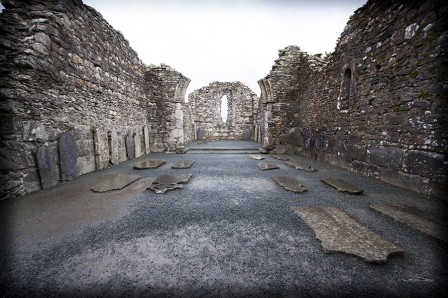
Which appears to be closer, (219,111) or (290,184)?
(290,184)

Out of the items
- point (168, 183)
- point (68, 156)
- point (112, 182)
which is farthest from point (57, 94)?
point (168, 183)

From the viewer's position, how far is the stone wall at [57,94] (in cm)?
332

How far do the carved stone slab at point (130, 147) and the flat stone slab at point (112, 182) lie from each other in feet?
8.51

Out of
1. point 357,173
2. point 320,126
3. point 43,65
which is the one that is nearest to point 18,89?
point 43,65

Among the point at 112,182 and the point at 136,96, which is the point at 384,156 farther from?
the point at 136,96

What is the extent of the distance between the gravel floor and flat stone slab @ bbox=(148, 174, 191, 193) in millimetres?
340

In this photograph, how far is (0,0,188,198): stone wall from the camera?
3.32 meters

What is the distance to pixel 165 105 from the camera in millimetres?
9031

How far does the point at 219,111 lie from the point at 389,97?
48.8 feet

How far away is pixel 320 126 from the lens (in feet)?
22.4

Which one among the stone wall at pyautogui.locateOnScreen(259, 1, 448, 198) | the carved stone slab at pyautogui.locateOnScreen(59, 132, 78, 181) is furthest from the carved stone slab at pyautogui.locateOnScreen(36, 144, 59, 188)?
the stone wall at pyautogui.locateOnScreen(259, 1, 448, 198)

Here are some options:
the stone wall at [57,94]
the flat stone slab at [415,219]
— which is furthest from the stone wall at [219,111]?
the flat stone slab at [415,219]

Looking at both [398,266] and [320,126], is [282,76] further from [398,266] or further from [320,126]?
[398,266]

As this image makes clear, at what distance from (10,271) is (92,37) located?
6074mm
